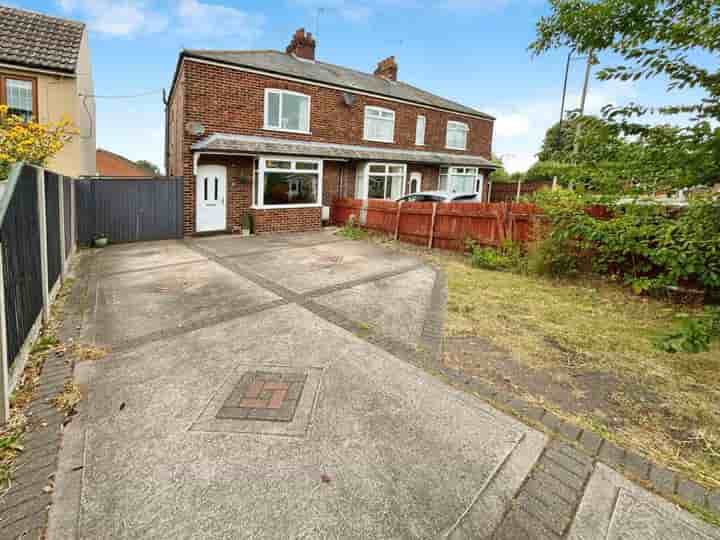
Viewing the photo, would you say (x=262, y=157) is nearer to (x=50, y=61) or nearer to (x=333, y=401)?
(x=50, y=61)

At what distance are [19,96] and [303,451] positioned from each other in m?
14.5

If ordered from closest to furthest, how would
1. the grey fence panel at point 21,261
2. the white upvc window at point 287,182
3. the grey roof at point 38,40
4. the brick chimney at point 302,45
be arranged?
1. the grey fence panel at point 21,261
2. the grey roof at point 38,40
3. the white upvc window at point 287,182
4. the brick chimney at point 302,45

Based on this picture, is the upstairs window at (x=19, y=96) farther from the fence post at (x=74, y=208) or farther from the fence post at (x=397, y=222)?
the fence post at (x=397, y=222)

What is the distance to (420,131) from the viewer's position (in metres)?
19.1

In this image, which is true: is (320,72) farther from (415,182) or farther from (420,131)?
(415,182)

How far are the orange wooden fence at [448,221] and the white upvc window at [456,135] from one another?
9207 millimetres

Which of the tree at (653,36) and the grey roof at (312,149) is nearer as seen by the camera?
the tree at (653,36)

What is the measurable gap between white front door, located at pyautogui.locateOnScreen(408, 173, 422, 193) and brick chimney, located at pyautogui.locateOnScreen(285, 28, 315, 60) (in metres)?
7.37

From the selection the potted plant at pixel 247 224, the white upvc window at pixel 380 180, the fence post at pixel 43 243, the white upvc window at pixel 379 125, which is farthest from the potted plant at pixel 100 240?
the white upvc window at pixel 379 125

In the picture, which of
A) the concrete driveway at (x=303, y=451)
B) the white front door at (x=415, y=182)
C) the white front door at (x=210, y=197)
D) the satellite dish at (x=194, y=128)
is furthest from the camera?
the white front door at (x=415, y=182)

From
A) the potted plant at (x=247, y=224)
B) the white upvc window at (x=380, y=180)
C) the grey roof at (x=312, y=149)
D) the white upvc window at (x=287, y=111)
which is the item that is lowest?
the potted plant at (x=247, y=224)

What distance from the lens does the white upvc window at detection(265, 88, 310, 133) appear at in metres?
13.7

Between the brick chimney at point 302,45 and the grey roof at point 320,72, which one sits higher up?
the brick chimney at point 302,45

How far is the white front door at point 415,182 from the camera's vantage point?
60.2ft
